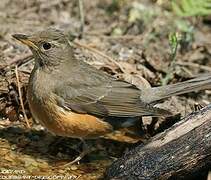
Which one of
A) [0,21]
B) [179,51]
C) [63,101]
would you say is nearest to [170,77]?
[179,51]

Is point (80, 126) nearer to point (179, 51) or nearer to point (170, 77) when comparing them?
point (170, 77)

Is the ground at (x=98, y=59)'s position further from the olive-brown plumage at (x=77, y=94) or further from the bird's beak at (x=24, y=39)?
the bird's beak at (x=24, y=39)

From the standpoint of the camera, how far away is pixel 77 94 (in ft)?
22.7

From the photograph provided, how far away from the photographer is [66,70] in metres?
7.02

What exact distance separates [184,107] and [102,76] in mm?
1586

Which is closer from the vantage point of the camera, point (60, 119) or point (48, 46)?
point (60, 119)

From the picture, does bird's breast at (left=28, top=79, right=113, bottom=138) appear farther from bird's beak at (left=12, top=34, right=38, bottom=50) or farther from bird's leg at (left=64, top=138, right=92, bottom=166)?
bird's beak at (left=12, top=34, right=38, bottom=50)

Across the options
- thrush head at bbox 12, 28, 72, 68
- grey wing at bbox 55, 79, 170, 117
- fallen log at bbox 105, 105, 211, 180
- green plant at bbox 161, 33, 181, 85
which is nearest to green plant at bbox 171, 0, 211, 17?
green plant at bbox 161, 33, 181, 85

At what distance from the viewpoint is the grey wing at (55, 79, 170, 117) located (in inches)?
266

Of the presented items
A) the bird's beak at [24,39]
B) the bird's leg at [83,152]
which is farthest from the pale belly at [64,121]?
the bird's beak at [24,39]

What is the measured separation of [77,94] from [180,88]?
3.99ft

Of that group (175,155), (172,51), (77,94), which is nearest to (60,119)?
(77,94)

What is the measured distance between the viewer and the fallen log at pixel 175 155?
5.82 m

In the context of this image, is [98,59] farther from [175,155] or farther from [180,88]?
[175,155]
